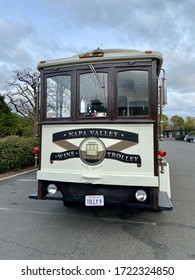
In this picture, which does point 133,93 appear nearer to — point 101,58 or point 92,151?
point 101,58

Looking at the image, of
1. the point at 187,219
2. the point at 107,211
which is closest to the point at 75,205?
the point at 107,211

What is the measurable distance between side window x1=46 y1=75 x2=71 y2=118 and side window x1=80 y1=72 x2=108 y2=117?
0.91 ft

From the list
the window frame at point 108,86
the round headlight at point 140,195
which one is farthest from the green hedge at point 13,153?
the round headlight at point 140,195

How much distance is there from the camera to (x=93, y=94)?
3.98 meters

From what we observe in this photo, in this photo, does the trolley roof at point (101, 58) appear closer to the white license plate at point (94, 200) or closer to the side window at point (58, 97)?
the side window at point (58, 97)

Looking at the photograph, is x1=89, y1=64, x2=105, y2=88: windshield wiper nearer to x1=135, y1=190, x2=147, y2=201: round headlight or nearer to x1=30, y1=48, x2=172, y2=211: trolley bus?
x1=30, y1=48, x2=172, y2=211: trolley bus

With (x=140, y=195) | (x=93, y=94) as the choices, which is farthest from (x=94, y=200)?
(x=93, y=94)

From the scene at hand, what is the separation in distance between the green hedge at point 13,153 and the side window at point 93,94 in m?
6.72

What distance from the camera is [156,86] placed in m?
3.70

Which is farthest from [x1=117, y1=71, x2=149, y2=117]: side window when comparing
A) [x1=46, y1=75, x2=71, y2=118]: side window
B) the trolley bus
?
[x1=46, y1=75, x2=71, y2=118]: side window

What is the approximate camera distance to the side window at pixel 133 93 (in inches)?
146

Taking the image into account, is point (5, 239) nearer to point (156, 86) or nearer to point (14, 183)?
point (156, 86)

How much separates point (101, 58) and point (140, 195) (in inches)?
93.9

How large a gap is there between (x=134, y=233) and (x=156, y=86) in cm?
252
